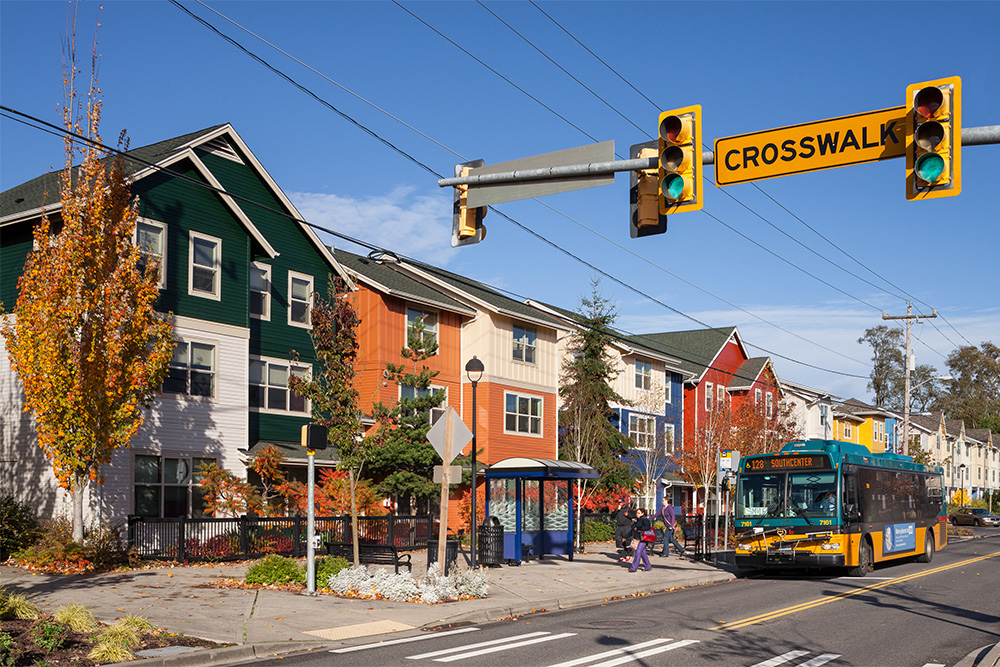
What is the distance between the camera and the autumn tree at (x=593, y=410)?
43.7 m

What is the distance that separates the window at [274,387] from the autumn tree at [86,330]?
7376 millimetres

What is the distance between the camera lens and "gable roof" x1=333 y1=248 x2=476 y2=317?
3592 centimetres

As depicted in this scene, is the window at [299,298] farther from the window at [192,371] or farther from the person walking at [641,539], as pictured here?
the person walking at [641,539]

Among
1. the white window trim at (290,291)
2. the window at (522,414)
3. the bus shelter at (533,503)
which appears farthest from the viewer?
the window at (522,414)

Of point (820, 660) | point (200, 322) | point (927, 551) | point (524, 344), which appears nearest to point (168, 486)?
point (200, 322)

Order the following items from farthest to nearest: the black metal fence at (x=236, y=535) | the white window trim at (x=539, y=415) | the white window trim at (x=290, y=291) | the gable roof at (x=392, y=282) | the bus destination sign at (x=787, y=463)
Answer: the white window trim at (x=539, y=415)
the gable roof at (x=392, y=282)
the white window trim at (x=290, y=291)
the bus destination sign at (x=787, y=463)
the black metal fence at (x=236, y=535)

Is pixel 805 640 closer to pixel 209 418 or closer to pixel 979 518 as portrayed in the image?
pixel 209 418

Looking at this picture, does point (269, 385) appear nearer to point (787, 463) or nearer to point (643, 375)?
point (787, 463)

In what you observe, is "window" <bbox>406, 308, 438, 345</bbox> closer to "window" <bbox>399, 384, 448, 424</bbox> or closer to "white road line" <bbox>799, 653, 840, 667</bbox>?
"window" <bbox>399, 384, 448, 424</bbox>

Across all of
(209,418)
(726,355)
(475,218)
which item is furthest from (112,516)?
(726,355)

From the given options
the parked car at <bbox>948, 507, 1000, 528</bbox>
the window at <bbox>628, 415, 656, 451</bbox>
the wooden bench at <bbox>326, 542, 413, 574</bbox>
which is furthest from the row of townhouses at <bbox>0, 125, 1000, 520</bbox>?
the parked car at <bbox>948, 507, 1000, 528</bbox>

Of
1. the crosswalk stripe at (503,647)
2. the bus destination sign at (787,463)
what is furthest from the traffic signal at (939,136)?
the bus destination sign at (787,463)

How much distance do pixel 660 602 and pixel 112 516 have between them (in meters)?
15.2

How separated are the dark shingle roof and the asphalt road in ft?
59.5
